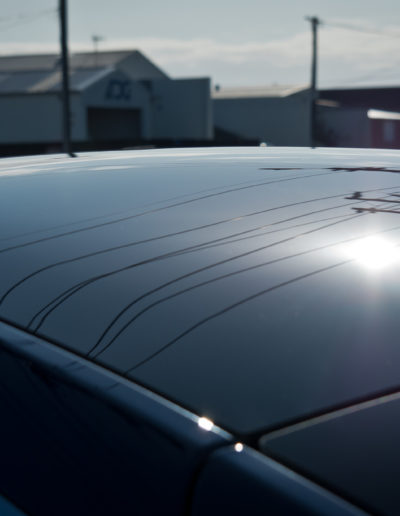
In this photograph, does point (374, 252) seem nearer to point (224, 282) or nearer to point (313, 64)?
point (224, 282)

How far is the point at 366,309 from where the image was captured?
3.12 ft

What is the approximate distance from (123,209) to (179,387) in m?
0.64

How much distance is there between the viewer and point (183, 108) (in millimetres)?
38094

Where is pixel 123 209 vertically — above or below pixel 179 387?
above

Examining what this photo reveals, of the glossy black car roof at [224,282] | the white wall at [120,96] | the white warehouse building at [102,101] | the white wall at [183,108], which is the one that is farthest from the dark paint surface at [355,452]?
the white wall at [183,108]

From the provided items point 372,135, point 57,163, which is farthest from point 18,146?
point 57,163

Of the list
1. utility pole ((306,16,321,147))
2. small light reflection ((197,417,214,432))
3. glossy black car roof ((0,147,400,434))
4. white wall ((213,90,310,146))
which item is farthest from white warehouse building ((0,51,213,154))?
small light reflection ((197,417,214,432))

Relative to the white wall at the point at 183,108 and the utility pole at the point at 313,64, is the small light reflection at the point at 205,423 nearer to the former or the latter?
the utility pole at the point at 313,64

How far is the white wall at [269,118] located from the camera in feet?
132

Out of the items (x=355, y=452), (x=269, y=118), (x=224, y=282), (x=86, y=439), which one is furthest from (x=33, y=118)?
(x=355, y=452)

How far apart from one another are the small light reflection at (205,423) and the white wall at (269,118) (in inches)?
1538

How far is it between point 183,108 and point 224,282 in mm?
37881

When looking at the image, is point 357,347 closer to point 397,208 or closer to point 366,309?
point 366,309

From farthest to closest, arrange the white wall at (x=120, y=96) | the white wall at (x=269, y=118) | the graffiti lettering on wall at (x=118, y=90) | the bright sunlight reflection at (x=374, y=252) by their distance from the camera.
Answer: the white wall at (x=269, y=118), the graffiti lettering on wall at (x=118, y=90), the white wall at (x=120, y=96), the bright sunlight reflection at (x=374, y=252)
